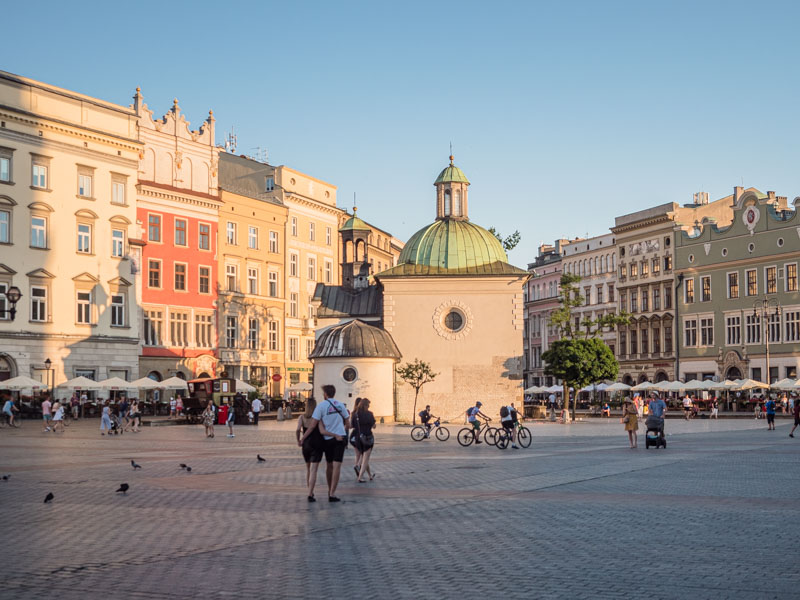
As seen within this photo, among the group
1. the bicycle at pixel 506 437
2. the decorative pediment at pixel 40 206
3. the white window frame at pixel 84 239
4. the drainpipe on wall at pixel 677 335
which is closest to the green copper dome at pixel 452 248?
the white window frame at pixel 84 239

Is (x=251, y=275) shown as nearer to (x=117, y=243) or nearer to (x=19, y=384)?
(x=117, y=243)

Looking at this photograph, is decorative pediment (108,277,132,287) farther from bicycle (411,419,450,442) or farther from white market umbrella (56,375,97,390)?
bicycle (411,419,450,442)

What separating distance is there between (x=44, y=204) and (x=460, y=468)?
42.5m

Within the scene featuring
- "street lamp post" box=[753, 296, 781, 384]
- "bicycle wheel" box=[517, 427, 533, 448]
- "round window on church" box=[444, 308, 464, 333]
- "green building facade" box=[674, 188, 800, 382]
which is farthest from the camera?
"green building facade" box=[674, 188, 800, 382]

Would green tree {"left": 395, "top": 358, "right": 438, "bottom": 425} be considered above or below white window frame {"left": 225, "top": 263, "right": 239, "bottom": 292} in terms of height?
below

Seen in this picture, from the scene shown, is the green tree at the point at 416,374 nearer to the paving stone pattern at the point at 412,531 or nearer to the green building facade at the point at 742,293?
the paving stone pattern at the point at 412,531

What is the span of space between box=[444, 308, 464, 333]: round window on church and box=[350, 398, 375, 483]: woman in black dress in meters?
35.3

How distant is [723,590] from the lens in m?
9.06

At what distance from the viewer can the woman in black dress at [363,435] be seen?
20.5 meters

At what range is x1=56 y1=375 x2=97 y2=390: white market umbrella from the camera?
56.7 meters

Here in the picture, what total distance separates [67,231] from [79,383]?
9514 mm

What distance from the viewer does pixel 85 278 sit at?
61438 millimetres

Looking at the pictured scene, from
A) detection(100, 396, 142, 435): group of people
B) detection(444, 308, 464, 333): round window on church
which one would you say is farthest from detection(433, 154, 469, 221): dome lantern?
detection(100, 396, 142, 435): group of people

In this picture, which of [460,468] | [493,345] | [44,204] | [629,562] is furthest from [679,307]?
[629,562]
